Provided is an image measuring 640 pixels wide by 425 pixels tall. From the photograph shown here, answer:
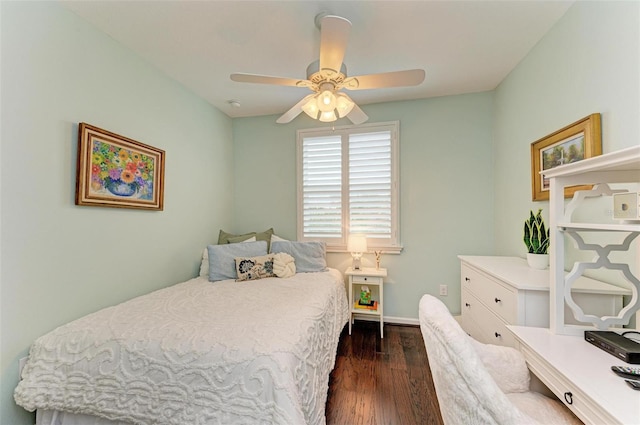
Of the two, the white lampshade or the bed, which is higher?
the white lampshade

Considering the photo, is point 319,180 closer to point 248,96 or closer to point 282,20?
point 248,96

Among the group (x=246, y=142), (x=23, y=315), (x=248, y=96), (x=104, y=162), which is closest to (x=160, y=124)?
(x=104, y=162)

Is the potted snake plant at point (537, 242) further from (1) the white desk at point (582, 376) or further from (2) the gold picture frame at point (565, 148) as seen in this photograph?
(1) the white desk at point (582, 376)

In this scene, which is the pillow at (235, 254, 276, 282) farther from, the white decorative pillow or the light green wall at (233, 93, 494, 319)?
the light green wall at (233, 93, 494, 319)

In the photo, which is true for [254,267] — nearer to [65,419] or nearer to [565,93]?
[65,419]

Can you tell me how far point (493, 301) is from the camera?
1.72 metres

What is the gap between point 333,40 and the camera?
142 cm

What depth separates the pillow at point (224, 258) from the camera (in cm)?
254

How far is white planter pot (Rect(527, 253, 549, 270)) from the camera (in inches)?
69.1

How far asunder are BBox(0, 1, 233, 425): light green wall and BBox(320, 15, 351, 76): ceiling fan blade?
5.34 feet

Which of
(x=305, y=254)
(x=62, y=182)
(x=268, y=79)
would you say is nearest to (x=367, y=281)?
(x=305, y=254)

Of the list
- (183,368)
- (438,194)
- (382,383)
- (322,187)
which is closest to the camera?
(183,368)

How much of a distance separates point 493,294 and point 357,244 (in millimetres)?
1363

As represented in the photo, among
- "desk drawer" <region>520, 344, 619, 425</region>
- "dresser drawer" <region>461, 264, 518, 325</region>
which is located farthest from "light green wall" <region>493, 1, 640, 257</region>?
"desk drawer" <region>520, 344, 619, 425</region>
